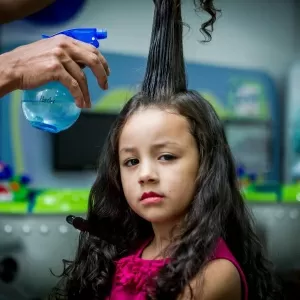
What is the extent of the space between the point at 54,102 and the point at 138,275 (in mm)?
330

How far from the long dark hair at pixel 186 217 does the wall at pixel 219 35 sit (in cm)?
179

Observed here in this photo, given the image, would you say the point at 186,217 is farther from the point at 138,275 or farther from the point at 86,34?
the point at 86,34

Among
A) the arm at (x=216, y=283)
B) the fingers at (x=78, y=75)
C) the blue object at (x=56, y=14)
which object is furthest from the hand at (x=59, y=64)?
the blue object at (x=56, y=14)

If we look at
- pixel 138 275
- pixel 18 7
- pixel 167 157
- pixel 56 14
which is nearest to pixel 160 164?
pixel 167 157

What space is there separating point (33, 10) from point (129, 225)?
1.55ft

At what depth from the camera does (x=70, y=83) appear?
0.85 m

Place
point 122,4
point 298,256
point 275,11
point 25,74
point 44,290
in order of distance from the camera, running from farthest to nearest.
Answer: point 275,11 → point 122,4 → point 298,256 → point 44,290 → point 25,74

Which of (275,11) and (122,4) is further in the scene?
(275,11)

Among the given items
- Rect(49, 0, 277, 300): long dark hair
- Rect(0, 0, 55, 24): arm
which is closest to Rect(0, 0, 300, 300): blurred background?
Rect(49, 0, 277, 300): long dark hair

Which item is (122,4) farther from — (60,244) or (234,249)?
(234,249)

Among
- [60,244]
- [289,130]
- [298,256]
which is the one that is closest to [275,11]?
[289,130]

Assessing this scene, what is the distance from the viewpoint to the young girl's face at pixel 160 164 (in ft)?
2.96

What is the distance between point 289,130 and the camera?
11.8 ft

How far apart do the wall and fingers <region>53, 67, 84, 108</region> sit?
1917mm
